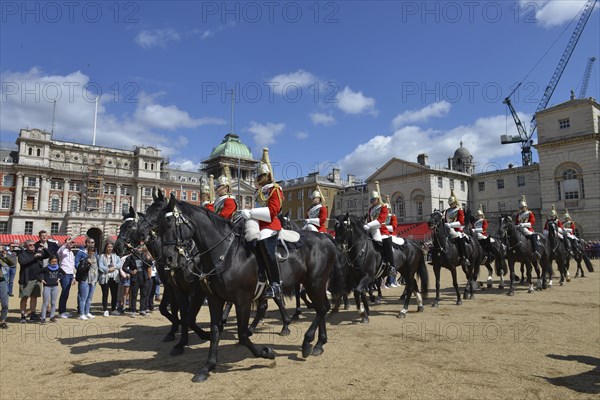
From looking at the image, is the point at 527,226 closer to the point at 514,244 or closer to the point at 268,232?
the point at 514,244

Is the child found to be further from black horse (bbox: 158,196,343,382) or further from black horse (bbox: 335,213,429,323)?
black horse (bbox: 335,213,429,323)

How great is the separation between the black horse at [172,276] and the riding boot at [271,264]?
129cm

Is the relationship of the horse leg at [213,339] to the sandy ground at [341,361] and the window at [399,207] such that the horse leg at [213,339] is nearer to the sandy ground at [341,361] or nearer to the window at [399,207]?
the sandy ground at [341,361]

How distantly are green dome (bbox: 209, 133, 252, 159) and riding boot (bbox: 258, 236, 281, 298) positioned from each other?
296 ft

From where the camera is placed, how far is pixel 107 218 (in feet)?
243

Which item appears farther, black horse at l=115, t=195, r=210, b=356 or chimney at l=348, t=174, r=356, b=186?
chimney at l=348, t=174, r=356, b=186

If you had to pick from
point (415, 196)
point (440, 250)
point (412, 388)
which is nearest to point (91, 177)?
point (415, 196)

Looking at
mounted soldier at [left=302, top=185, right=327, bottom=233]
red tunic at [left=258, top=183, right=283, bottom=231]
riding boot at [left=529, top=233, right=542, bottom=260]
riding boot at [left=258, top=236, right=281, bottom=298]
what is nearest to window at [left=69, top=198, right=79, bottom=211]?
mounted soldier at [left=302, top=185, right=327, bottom=233]

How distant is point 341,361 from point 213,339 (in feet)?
7.44

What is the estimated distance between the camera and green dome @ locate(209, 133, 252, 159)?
9638 cm

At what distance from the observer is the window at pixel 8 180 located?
234ft

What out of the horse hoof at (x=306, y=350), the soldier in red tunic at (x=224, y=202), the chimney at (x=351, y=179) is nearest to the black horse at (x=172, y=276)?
the soldier in red tunic at (x=224, y=202)

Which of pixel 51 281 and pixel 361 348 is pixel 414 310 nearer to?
pixel 361 348

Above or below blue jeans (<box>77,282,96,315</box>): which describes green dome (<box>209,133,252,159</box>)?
above
